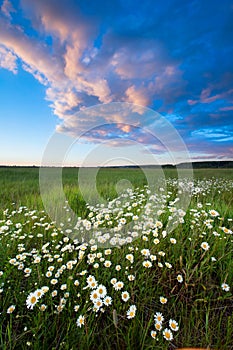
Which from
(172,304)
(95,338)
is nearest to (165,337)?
(172,304)

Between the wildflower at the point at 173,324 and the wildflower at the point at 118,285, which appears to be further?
the wildflower at the point at 118,285

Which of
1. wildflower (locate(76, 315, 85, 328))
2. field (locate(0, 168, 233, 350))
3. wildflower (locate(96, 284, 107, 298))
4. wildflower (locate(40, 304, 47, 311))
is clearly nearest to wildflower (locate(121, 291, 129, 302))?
field (locate(0, 168, 233, 350))

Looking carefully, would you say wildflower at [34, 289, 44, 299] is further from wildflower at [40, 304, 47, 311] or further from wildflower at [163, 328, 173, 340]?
wildflower at [163, 328, 173, 340]

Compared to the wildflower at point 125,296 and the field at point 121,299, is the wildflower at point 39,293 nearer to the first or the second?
the field at point 121,299

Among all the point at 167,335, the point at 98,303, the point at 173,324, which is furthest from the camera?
the point at 98,303

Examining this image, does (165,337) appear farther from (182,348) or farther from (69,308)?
(69,308)

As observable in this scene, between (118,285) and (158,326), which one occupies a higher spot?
(118,285)

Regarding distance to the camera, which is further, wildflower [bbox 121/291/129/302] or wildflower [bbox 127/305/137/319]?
wildflower [bbox 121/291/129/302]

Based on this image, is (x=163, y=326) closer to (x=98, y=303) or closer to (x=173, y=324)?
(x=173, y=324)

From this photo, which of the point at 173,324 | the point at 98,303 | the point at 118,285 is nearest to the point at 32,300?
the point at 98,303

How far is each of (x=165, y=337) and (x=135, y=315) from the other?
0.31 metres

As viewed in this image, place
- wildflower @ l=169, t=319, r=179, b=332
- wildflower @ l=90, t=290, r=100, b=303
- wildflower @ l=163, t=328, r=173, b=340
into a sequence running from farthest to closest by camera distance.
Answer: wildflower @ l=90, t=290, r=100, b=303, wildflower @ l=169, t=319, r=179, b=332, wildflower @ l=163, t=328, r=173, b=340

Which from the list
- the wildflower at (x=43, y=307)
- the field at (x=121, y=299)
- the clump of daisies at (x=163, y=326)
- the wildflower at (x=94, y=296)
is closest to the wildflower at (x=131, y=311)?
the field at (x=121, y=299)

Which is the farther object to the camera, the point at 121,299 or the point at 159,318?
the point at 121,299
